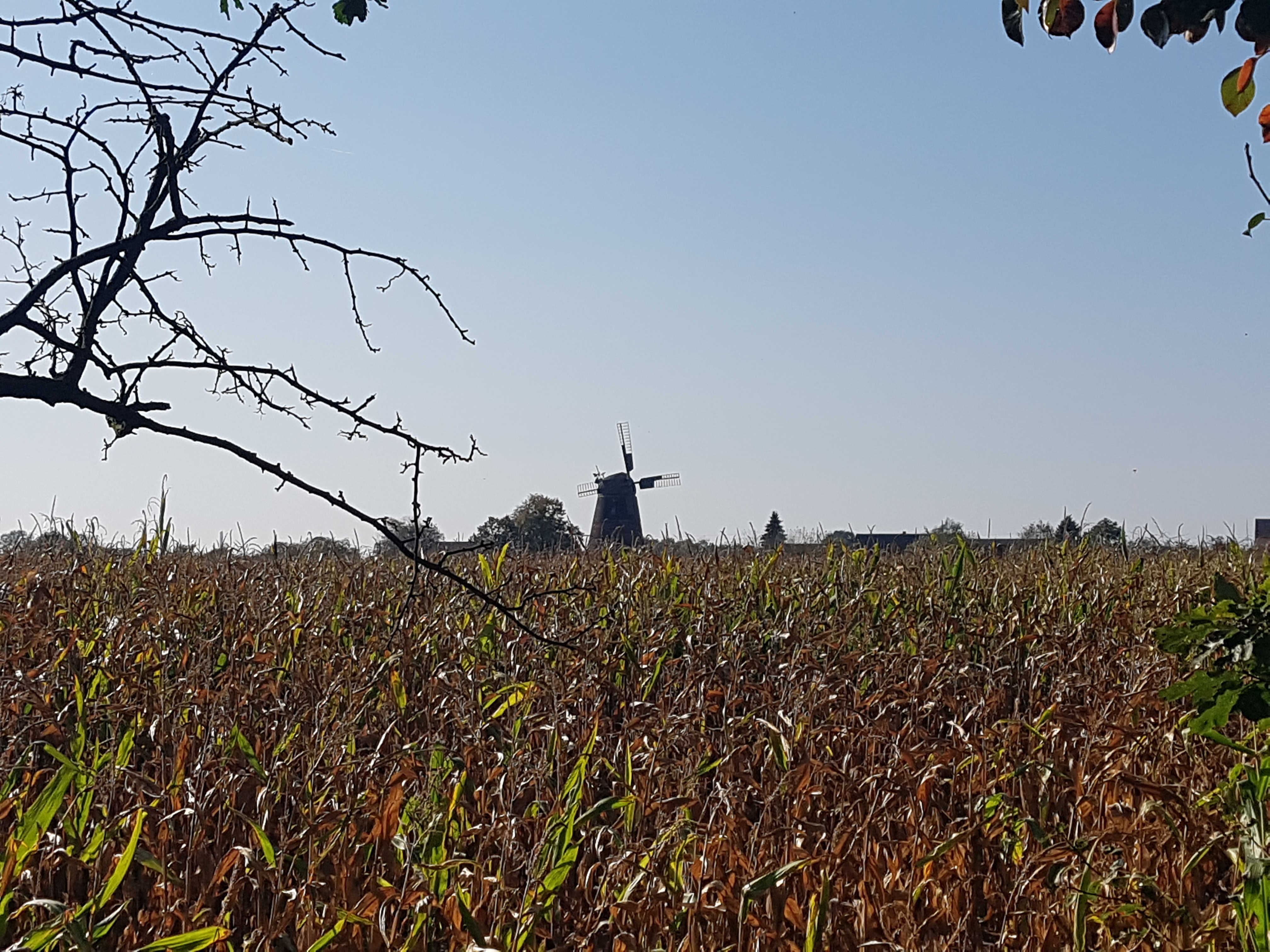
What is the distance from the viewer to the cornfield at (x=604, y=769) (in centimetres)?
362

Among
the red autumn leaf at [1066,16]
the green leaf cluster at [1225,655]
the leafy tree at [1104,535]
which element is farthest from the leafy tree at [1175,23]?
the leafy tree at [1104,535]

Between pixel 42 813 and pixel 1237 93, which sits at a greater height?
pixel 1237 93

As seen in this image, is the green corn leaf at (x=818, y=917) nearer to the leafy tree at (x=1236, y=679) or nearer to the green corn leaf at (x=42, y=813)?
the leafy tree at (x=1236, y=679)

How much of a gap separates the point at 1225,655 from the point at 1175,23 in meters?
2.41

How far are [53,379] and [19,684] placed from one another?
130 inches

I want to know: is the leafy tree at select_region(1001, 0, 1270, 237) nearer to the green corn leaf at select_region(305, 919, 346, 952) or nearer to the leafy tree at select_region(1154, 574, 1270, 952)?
the leafy tree at select_region(1154, 574, 1270, 952)

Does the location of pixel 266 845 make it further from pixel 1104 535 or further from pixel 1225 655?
pixel 1104 535

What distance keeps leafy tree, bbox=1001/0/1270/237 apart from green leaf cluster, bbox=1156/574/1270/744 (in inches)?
64.3

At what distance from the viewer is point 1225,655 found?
4.28m

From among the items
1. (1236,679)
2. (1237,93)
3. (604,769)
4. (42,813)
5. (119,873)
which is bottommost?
(604,769)

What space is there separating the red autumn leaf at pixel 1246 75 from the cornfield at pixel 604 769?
85.4 inches

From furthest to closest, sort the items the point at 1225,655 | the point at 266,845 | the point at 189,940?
the point at 1225,655 < the point at 266,845 < the point at 189,940

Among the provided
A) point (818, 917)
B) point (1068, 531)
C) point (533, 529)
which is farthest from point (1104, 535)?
point (818, 917)

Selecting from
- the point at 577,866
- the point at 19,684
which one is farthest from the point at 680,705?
the point at 19,684
